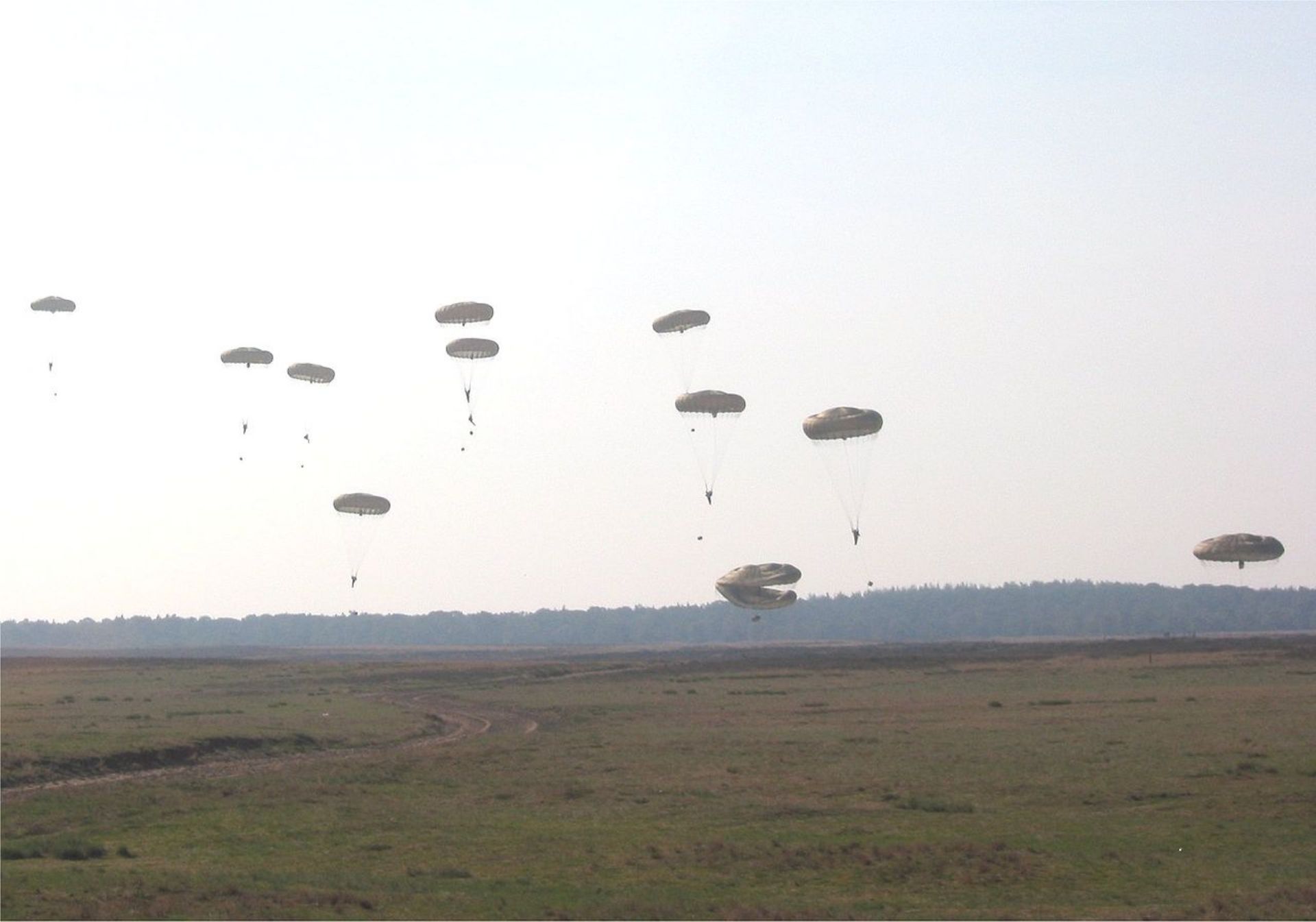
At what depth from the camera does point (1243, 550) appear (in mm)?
72438

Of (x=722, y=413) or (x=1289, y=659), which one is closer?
(x=722, y=413)

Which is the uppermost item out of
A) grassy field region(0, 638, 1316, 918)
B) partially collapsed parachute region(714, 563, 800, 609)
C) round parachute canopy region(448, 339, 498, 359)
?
round parachute canopy region(448, 339, 498, 359)

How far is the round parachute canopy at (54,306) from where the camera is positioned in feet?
225

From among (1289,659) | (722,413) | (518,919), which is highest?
(722,413)

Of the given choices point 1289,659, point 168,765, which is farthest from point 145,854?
point 1289,659

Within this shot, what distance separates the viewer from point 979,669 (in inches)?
4166

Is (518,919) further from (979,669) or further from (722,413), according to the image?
(979,669)

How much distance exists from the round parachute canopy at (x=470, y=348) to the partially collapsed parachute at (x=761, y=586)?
22.0m

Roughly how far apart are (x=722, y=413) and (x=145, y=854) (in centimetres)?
4333

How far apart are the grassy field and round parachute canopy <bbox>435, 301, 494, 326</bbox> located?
18352 mm

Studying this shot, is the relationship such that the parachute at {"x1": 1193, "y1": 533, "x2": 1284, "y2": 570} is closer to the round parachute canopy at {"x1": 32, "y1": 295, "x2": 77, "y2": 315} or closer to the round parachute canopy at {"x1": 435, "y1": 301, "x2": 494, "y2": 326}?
the round parachute canopy at {"x1": 435, "y1": 301, "x2": 494, "y2": 326}

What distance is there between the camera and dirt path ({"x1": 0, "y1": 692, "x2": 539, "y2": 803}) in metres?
38.6

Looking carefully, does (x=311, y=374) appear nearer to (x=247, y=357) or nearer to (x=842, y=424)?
(x=247, y=357)

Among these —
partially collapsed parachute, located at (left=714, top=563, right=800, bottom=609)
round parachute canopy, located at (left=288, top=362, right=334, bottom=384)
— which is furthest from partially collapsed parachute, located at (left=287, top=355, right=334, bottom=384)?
partially collapsed parachute, located at (left=714, top=563, right=800, bottom=609)
